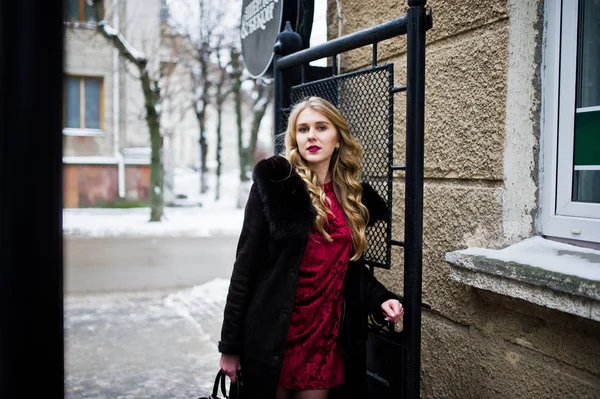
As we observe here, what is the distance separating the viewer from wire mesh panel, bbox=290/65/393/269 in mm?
2730

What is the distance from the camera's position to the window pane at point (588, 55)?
2500 mm

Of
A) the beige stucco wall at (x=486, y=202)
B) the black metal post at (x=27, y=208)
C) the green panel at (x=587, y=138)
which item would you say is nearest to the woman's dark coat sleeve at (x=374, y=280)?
the beige stucco wall at (x=486, y=202)

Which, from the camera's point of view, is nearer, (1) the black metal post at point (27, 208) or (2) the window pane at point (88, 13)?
(1) the black metal post at point (27, 208)

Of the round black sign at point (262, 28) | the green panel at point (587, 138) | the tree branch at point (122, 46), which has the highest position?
the tree branch at point (122, 46)

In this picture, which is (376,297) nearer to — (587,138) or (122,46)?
(587,138)

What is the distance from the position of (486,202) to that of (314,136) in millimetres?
939

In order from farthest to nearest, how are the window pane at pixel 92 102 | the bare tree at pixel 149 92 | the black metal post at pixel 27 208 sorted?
the window pane at pixel 92 102 → the bare tree at pixel 149 92 → the black metal post at pixel 27 208

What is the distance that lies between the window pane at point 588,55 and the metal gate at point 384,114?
0.73m

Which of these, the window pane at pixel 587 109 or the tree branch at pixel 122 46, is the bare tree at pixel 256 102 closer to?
the tree branch at pixel 122 46

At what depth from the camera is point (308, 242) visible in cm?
252

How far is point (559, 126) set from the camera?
2654mm

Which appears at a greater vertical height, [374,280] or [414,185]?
[414,185]

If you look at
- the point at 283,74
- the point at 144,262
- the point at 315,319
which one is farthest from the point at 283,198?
the point at 144,262

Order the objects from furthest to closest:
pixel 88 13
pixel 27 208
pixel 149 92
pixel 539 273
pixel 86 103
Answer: pixel 86 103 → pixel 88 13 → pixel 149 92 → pixel 539 273 → pixel 27 208
